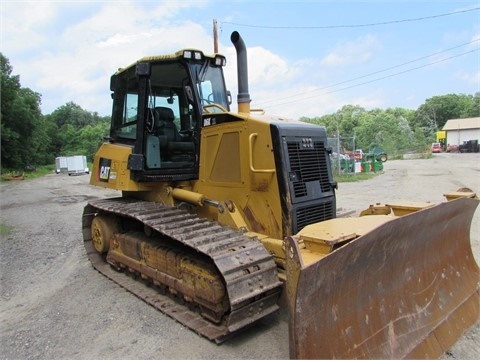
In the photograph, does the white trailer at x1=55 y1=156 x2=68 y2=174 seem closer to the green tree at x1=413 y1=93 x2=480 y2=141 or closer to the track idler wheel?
the track idler wheel

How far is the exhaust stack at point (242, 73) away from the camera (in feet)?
16.4

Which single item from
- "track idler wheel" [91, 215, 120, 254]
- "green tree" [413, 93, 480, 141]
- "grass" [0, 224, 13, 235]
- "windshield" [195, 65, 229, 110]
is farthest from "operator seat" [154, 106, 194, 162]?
"green tree" [413, 93, 480, 141]

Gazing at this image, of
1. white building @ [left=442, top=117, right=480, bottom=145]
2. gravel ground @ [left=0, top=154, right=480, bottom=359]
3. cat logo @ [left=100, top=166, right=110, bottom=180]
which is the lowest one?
gravel ground @ [left=0, top=154, right=480, bottom=359]

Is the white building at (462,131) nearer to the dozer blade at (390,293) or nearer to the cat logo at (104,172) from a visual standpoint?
the dozer blade at (390,293)

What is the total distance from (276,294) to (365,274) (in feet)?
2.92

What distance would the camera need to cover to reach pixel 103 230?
593cm

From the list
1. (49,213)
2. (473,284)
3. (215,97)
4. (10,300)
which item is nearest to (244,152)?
(215,97)

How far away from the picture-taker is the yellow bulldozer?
319 cm

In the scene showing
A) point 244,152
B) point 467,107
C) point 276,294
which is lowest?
point 276,294

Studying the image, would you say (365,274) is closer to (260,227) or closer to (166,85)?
(260,227)

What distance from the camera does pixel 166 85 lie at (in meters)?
5.56

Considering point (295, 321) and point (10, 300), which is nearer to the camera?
point (295, 321)

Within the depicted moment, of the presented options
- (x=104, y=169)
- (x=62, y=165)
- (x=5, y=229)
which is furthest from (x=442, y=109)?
(x=104, y=169)

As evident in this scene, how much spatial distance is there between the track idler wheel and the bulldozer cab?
35.6 inches
